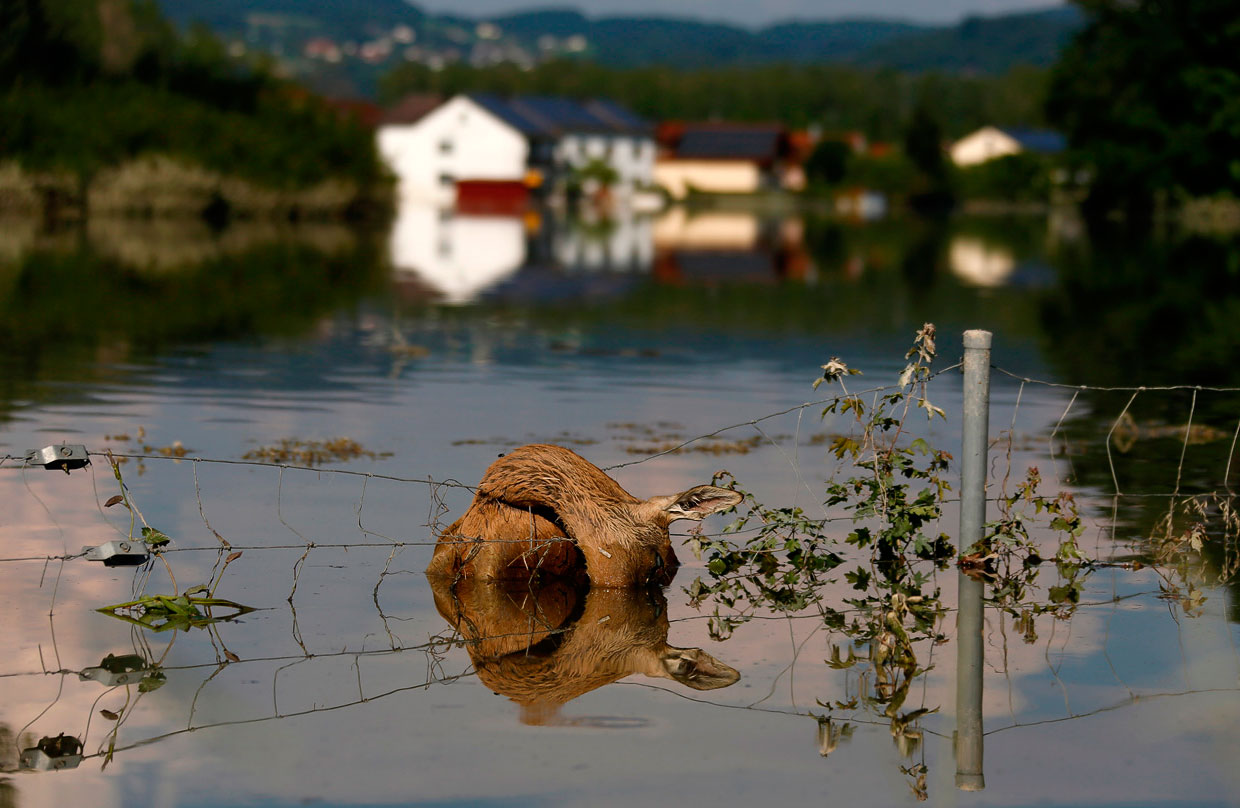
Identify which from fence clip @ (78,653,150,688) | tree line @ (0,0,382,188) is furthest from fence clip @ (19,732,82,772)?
tree line @ (0,0,382,188)

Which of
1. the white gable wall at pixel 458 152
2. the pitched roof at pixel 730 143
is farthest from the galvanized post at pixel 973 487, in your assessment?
the pitched roof at pixel 730 143

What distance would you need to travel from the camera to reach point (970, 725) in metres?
7.42

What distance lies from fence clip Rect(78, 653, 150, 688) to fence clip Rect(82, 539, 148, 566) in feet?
2.81

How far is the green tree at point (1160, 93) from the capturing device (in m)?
71.2

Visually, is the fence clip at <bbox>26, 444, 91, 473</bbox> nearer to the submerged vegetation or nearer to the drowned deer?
the drowned deer

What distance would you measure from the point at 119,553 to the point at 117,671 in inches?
44.9

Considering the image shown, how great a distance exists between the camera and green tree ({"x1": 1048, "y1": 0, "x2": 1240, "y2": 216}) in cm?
7125

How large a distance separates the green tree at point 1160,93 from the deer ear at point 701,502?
6256cm

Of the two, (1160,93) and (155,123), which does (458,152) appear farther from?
(155,123)

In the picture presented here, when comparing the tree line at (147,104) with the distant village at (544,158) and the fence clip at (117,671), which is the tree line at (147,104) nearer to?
the distant village at (544,158)

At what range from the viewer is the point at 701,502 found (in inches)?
395

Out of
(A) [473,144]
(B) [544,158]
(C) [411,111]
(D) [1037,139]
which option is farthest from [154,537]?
(D) [1037,139]

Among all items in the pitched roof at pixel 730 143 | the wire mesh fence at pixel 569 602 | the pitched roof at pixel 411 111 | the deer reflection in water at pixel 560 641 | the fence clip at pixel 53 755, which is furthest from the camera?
the pitched roof at pixel 730 143

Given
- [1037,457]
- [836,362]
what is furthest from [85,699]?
[1037,457]
